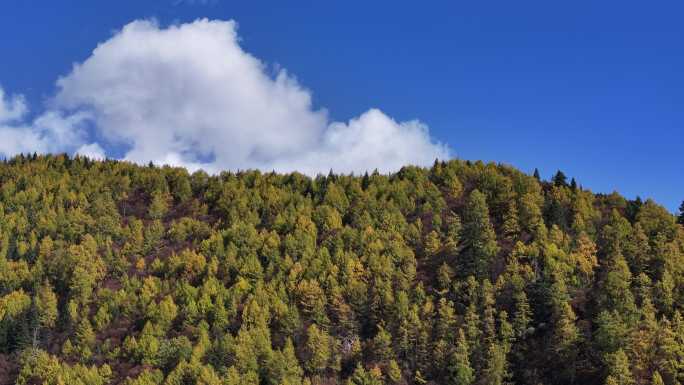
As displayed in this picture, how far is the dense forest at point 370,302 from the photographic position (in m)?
136

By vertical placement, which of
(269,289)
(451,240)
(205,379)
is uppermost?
(451,240)

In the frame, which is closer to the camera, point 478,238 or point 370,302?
point 370,302

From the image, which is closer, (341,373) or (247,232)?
(341,373)

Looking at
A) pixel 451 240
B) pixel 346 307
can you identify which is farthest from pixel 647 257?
pixel 346 307

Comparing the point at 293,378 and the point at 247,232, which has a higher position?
the point at 247,232

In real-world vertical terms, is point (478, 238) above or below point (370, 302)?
above

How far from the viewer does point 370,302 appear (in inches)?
6235

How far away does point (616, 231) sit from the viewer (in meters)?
173

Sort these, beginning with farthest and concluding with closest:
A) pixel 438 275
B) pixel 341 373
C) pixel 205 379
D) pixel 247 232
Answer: pixel 247 232 < pixel 438 275 < pixel 341 373 < pixel 205 379

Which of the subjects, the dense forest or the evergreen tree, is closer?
the dense forest

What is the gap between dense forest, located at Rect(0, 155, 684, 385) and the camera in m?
136

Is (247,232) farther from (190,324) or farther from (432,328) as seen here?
(432,328)

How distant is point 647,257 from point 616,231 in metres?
13.5

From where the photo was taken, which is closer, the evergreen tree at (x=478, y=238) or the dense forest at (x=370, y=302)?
the dense forest at (x=370, y=302)
